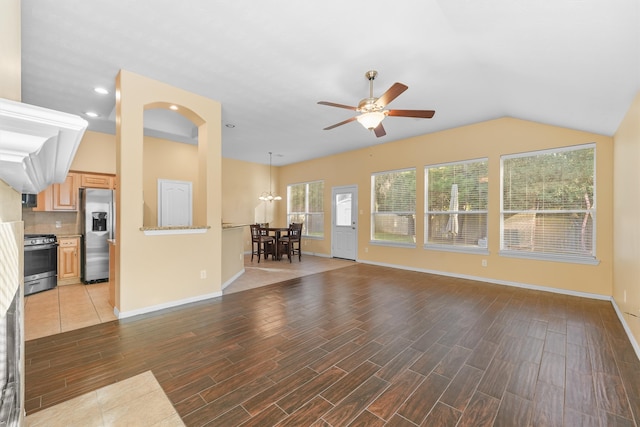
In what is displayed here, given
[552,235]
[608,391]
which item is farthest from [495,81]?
[608,391]

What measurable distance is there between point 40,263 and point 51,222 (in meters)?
1.10

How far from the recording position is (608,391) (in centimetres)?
185

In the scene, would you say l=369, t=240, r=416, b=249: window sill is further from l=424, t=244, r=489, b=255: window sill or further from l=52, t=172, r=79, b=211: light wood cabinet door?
l=52, t=172, r=79, b=211: light wood cabinet door

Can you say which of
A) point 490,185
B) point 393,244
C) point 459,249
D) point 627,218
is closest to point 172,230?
point 393,244

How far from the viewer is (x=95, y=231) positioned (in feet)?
15.2

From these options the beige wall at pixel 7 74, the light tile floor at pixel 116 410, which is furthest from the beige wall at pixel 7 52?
the light tile floor at pixel 116 410

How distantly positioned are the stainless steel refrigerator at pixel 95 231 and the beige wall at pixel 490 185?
16.6 ft

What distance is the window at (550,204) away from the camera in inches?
154

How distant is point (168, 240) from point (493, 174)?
521cm

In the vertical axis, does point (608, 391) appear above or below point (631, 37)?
below

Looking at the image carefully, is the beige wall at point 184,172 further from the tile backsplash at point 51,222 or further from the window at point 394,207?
the window at point 394,207

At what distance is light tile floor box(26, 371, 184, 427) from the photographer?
1.55 m

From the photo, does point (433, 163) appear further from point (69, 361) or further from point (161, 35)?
point (69, 361)

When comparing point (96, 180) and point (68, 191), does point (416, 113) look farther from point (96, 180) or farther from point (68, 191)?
point (68, 191)
